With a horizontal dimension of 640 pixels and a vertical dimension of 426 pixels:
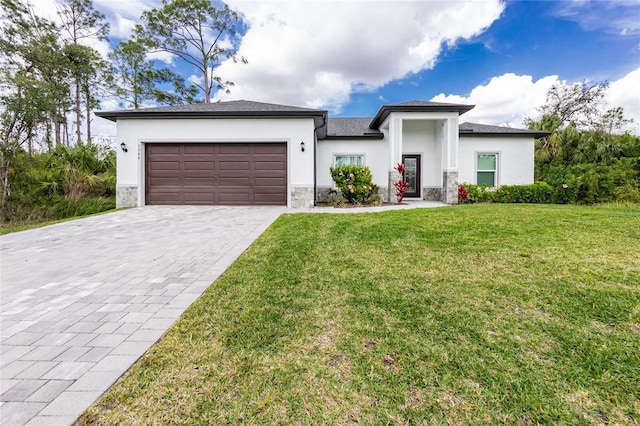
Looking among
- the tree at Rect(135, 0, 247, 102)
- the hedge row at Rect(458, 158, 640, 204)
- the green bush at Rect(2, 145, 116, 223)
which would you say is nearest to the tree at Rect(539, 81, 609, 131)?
the hedge row at Rect(458, 158, 640, 204)

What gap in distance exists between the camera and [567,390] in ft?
5.48

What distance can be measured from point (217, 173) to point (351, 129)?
6825 millimetres

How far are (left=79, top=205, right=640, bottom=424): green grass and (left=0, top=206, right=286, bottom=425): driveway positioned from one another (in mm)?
216

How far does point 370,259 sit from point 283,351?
92.2 inches

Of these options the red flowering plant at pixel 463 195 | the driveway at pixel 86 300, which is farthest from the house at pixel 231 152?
the driveway at pixel 86 300

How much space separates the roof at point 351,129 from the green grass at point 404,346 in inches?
378

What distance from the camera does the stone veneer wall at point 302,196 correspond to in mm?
10594

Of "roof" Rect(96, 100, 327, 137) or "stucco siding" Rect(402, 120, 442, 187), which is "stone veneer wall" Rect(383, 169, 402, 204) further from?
"roof" Rect(96, 100, 327, 137)

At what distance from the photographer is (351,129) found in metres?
14.0

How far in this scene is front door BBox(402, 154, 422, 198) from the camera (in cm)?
1322

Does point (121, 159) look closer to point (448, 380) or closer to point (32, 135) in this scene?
point (32, 135)

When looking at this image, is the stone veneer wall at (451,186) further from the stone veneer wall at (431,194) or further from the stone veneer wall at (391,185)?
the stone veneer wall at (391,185)

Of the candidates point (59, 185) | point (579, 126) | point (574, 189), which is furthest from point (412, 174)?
point (579, 126)

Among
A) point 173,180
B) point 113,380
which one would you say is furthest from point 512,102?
point 113,380
